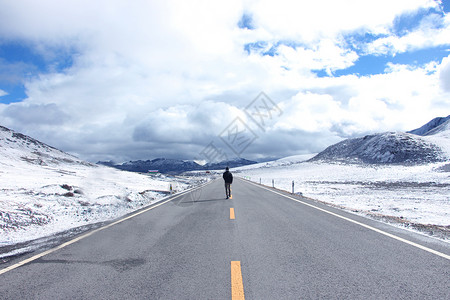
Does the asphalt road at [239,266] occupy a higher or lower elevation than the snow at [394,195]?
higher

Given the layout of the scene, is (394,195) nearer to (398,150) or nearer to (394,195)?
(394,195)

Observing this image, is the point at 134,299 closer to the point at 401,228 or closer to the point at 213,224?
the point at 213,224

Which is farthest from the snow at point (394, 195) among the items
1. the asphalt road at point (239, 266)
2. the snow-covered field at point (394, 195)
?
the asphalt road at point (239, 266)

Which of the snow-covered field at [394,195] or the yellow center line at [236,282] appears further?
the snow-covered field at [394,195]

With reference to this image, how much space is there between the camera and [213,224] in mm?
8922

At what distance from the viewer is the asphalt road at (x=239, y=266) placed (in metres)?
3.95

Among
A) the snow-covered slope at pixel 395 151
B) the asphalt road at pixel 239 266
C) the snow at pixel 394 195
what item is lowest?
the snow at pixel 394 195

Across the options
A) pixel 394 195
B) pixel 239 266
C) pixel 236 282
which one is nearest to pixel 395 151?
pixel 394 195

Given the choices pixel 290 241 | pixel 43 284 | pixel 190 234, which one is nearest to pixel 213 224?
pixel 190 234

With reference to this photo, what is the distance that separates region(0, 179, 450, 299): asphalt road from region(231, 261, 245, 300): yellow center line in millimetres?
15

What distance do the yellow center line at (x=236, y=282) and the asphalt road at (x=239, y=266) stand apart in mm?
15

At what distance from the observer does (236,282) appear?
165 inches

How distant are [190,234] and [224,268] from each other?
2.84 metres

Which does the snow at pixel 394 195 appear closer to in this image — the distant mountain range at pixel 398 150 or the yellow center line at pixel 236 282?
the yellow center line at pixel 236 282
